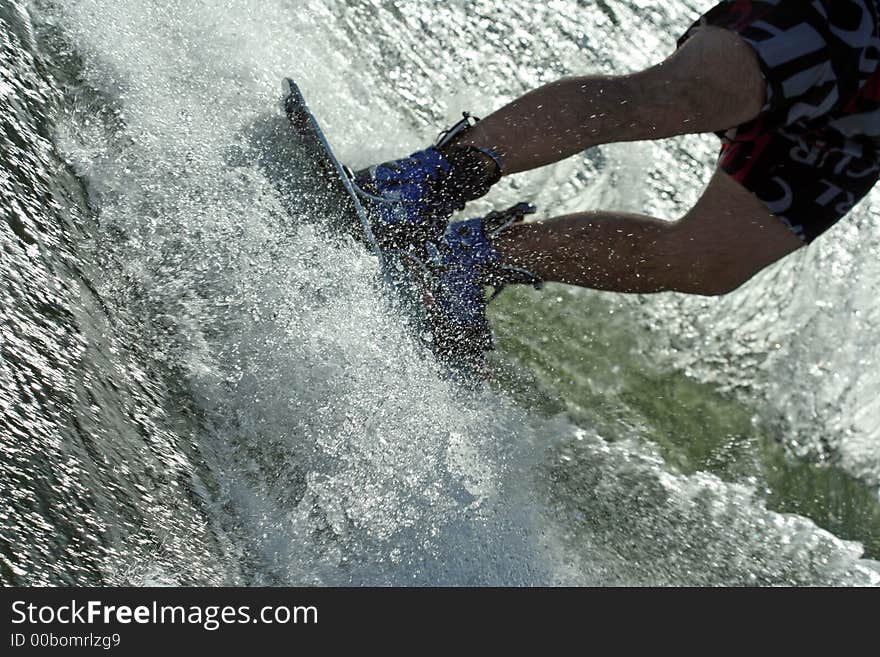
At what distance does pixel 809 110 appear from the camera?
1532 mm

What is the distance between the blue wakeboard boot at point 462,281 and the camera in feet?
6.06

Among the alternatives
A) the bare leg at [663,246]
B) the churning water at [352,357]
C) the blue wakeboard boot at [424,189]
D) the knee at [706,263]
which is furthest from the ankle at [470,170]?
the knee at [706,263]

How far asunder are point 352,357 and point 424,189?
0.36 metres

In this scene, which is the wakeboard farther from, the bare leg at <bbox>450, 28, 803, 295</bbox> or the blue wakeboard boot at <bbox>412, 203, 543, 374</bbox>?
the bare leg at <bbox>450, 28, 803, 295</bbox>

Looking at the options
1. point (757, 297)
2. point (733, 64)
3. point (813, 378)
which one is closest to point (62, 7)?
point (733, 64)

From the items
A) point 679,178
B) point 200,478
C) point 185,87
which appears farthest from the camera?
point 679,178

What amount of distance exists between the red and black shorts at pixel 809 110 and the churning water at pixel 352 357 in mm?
717

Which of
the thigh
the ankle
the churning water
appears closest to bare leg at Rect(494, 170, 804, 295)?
the thigh

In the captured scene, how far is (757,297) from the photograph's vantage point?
8.79 ft

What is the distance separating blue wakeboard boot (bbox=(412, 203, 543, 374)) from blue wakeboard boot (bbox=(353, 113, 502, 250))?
0.04 m

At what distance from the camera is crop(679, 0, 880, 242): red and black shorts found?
4.79ft

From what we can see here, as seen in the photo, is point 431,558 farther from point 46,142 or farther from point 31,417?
point 46,142

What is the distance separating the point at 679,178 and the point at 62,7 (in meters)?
1.76

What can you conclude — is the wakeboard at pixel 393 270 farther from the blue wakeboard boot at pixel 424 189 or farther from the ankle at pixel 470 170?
the ankle at pixel 470 170
